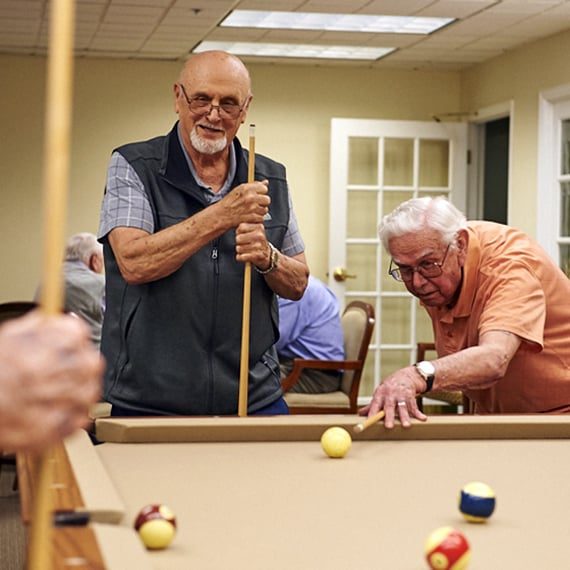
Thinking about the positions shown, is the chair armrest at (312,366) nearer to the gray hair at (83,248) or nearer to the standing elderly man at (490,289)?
the gray hair at (83,248)

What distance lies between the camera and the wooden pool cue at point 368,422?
2.12m

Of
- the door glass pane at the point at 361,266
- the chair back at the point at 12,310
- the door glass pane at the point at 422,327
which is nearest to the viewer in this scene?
the chair back at the point at 12,310

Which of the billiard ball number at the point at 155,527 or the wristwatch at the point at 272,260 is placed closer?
the billiard ball number at the point at 155,527

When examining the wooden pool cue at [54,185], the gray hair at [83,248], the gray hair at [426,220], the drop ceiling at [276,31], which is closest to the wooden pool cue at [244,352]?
the gray hair at [426,220]

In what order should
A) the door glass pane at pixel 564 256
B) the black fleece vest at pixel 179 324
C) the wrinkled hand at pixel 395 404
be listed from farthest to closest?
the door glass pane at pixel 564 256
the black fleece vest at pixel 179 324
the wrinkled hand at pixel 395 404

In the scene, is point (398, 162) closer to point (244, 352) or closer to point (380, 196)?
point (380, 196)

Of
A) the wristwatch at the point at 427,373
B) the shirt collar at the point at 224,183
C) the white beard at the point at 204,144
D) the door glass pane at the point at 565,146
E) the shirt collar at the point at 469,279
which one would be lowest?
the wristwatch at the point at 427,373

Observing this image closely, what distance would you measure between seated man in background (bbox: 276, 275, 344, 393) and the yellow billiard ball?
3.08 metres

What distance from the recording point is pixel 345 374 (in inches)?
207

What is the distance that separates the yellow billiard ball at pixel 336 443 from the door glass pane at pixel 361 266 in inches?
216

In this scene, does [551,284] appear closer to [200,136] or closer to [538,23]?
[200,136]

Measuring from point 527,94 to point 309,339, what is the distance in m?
2.53

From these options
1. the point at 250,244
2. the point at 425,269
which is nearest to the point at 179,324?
the point at 250,244

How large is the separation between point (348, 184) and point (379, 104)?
2.22 feet
